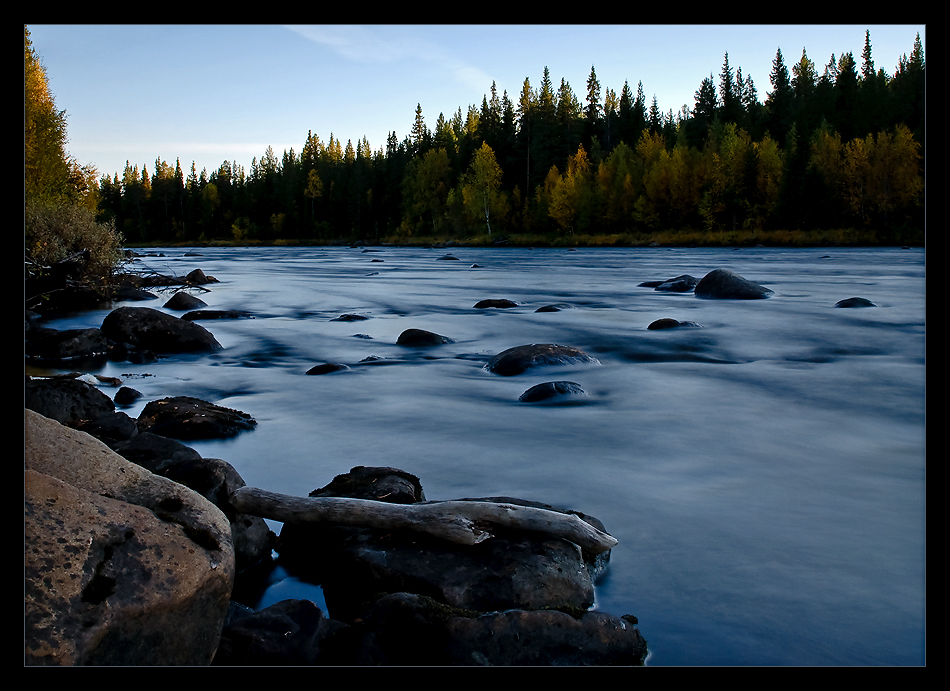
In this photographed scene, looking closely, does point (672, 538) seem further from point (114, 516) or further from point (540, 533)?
point (114, 516)

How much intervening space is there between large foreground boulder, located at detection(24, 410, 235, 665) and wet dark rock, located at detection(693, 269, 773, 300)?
18.5 m

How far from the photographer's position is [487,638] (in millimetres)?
2705

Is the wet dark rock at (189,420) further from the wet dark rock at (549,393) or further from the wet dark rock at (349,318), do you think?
the wet dark rock at (349,318)

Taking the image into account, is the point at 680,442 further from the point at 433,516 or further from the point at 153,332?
the point at 153,332

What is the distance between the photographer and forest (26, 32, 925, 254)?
50.9m

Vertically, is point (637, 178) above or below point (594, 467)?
above

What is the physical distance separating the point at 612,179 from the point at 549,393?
60897 millimetres

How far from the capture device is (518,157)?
78.0m

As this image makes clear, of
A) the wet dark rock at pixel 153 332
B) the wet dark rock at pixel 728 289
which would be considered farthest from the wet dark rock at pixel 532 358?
the wet dark rock at pixel 728 289

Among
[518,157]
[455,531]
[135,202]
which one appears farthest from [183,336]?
[135,202]

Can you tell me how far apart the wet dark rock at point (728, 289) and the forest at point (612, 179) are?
25900 mm

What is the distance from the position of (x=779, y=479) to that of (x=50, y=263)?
1541 cm

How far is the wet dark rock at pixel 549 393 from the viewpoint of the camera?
8.05 meters

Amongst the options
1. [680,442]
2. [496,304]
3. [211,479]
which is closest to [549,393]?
[680,442]
